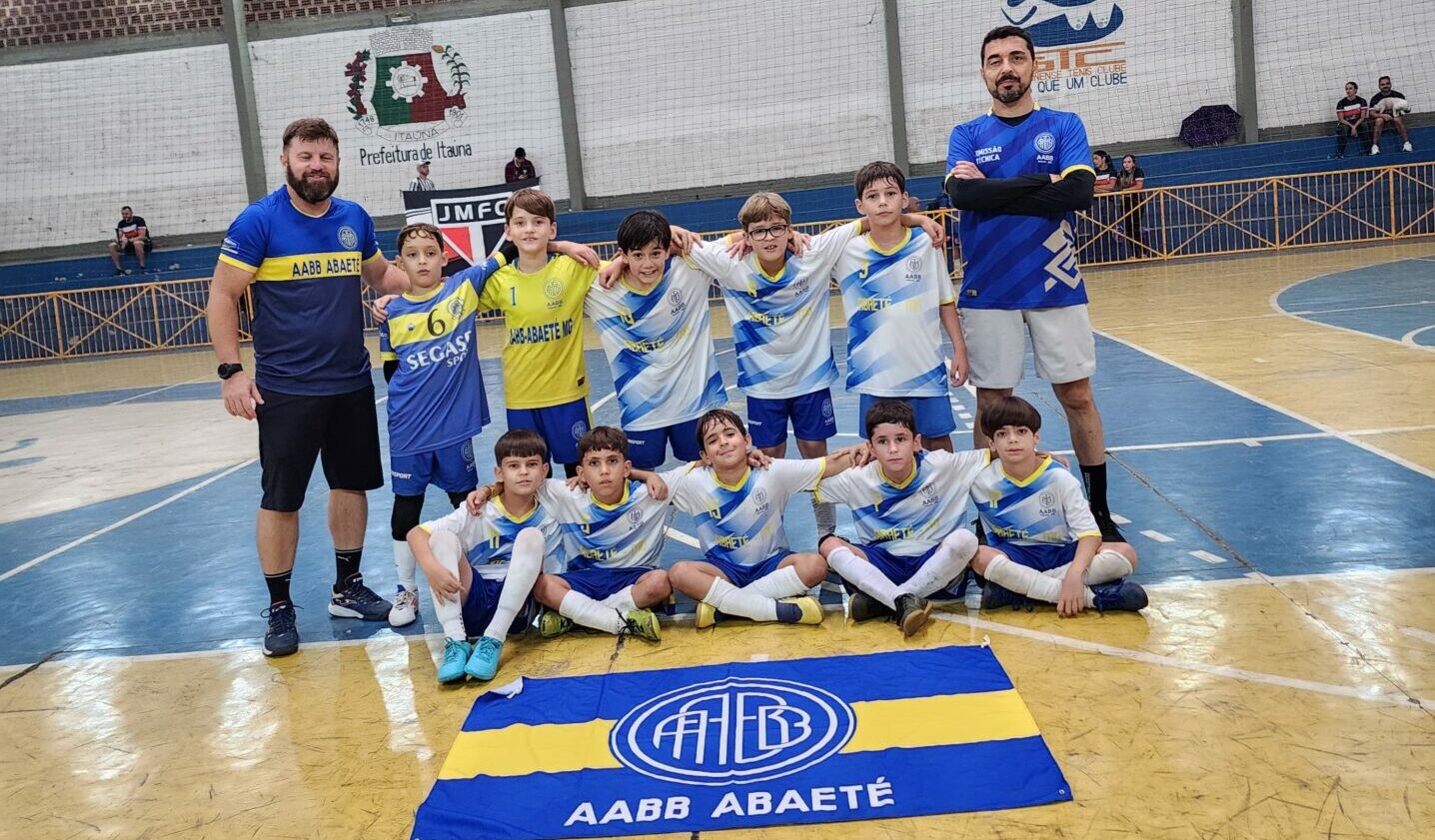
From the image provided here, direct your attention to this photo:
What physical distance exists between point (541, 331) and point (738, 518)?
4.15ft

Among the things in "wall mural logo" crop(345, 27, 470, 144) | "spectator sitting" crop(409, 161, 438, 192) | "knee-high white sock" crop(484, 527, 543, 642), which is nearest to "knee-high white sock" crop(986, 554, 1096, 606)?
"knee-high white sock" crop(484, 527, 543, 642)

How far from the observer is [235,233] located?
468 cm

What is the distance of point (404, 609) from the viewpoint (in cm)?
496

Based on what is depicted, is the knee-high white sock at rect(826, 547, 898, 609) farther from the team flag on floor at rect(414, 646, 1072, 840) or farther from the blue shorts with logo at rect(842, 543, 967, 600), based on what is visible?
the team flag on floor at rect(414, 646, 1072, 840)

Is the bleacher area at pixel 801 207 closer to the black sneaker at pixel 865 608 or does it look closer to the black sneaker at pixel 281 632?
the black sneaker at pixel 281 632

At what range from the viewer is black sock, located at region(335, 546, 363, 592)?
17.0ft

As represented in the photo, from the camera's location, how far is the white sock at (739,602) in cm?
452

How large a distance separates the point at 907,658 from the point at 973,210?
219 centimetres

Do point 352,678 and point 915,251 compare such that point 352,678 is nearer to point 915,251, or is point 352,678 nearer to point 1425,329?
point 915,251

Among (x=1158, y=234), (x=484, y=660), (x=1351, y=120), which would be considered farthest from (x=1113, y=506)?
(x=1351, y=120)

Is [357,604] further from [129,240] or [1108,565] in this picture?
[129,240]

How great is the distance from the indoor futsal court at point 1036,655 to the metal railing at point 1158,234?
12110 mm

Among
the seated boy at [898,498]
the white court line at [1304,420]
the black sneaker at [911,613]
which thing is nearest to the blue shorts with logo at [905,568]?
the seated boy at [898,498]

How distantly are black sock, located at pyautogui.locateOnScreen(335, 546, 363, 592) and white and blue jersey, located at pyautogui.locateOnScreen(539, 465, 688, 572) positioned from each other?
102 centimetres
